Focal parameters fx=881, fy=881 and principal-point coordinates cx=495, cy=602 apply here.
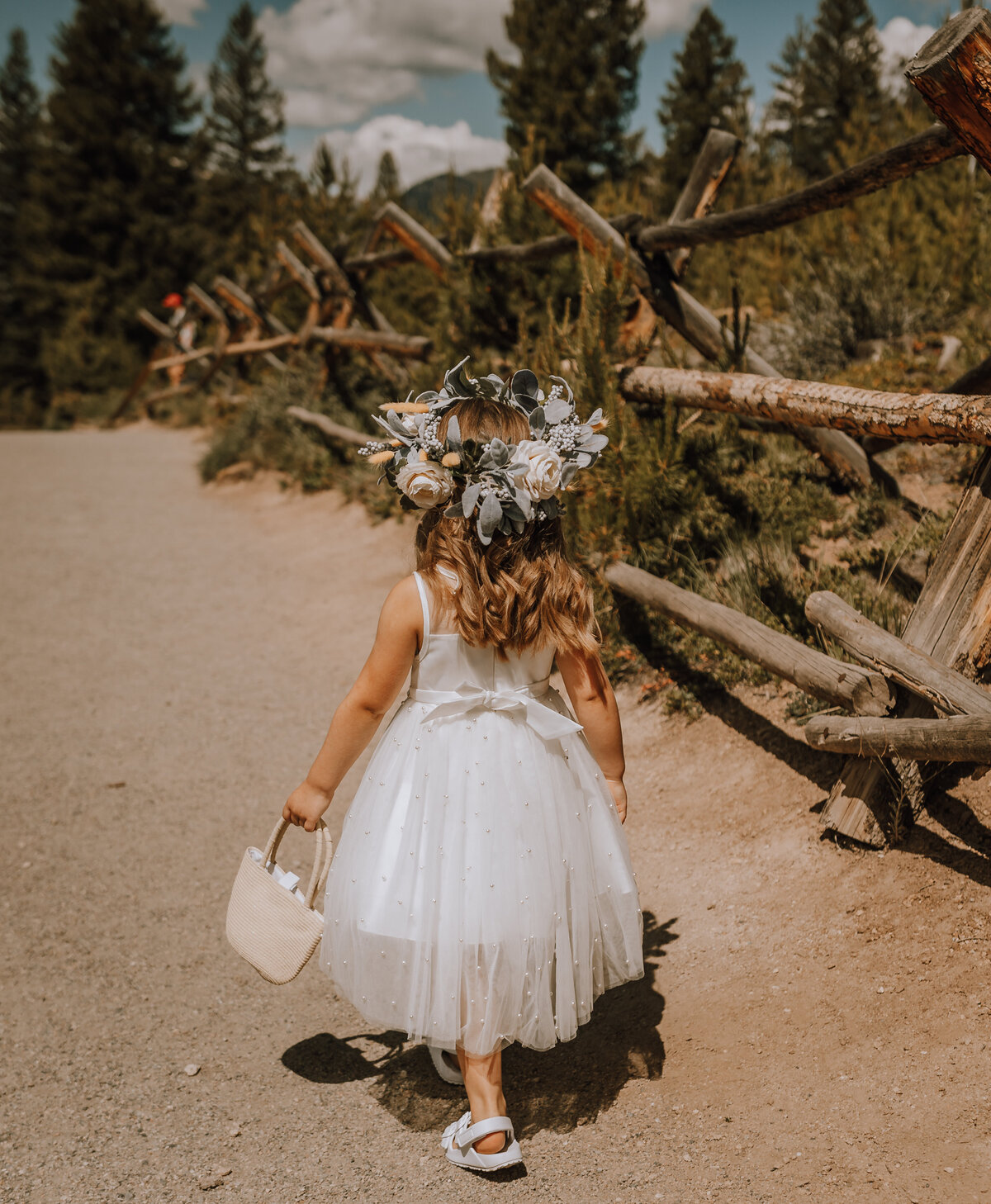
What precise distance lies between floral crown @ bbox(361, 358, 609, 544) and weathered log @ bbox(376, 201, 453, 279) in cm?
556

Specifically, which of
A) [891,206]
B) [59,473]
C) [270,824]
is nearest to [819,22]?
[891,206]

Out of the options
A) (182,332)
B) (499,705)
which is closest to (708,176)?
(499,705)

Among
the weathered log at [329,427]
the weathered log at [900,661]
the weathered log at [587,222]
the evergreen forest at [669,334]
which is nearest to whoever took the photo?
the weathered log at [900,661]

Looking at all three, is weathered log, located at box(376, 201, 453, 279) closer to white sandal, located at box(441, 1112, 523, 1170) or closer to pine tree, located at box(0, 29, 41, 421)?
white sandal, located at box(441, 1112, 523, 1170)

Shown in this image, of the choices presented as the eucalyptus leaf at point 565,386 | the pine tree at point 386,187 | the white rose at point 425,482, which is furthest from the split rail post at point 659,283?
the pine tree at point 386,187

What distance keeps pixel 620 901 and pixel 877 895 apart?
3.40 ft

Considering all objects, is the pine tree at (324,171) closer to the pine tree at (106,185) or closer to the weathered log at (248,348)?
the weathered log at (248,348)

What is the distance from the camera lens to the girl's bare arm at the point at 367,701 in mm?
2023

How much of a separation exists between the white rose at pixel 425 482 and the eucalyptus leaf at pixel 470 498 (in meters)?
0.07

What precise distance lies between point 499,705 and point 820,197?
3.11 meters

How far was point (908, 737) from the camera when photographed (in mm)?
2443

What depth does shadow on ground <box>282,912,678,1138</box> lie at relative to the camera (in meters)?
2.23

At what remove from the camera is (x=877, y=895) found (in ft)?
8.77

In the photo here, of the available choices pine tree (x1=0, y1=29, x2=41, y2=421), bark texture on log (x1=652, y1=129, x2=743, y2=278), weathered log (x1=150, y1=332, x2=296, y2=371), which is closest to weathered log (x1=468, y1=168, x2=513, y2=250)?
bark texture on log (x1=652, y1=129, x2=743, y2=278)
